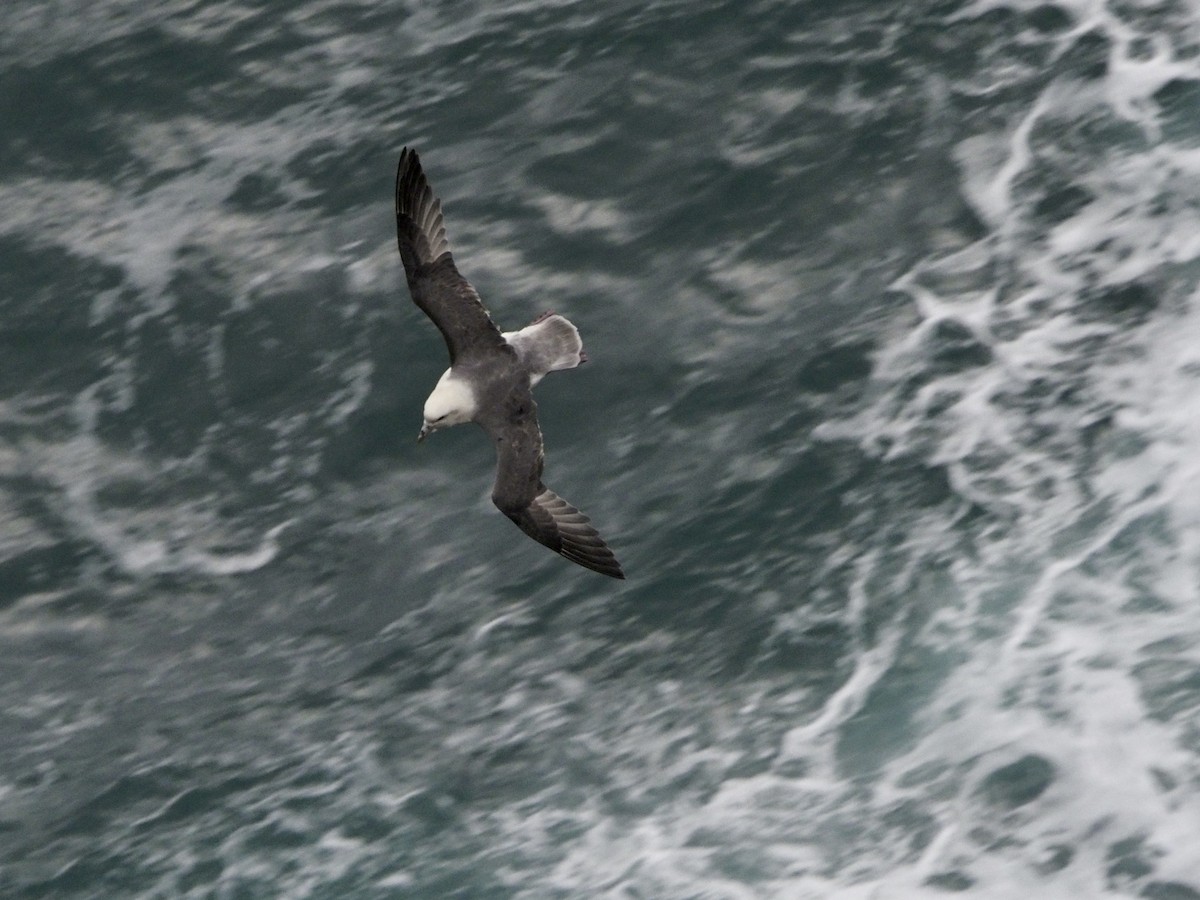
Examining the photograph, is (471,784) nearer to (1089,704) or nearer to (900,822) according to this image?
(900,822)

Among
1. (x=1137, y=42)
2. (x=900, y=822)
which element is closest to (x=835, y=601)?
(x=900, y=822)

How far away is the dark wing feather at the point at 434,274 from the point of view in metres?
12.0

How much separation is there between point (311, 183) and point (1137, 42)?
20.7 ft

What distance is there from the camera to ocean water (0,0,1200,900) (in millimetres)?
11969

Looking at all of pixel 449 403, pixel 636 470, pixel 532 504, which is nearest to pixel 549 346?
pixel 449 403

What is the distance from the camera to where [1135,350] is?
1303 centimetres

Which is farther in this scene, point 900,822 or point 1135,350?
point 1135,350

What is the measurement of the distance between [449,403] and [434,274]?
0.83 metres

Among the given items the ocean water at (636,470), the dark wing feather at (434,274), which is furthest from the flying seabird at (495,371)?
the ocean water at (636,470)

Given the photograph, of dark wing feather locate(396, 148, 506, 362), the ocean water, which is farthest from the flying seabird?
the ocean water

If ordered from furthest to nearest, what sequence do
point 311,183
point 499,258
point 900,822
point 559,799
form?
point 311,183 < point 499,258 < point 559,799 < point 900,822

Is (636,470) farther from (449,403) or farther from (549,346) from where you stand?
(449,403)

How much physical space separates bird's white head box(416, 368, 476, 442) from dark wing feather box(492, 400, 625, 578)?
31 centimetres

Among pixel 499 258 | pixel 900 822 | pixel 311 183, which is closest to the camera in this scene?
pixel 900 822
